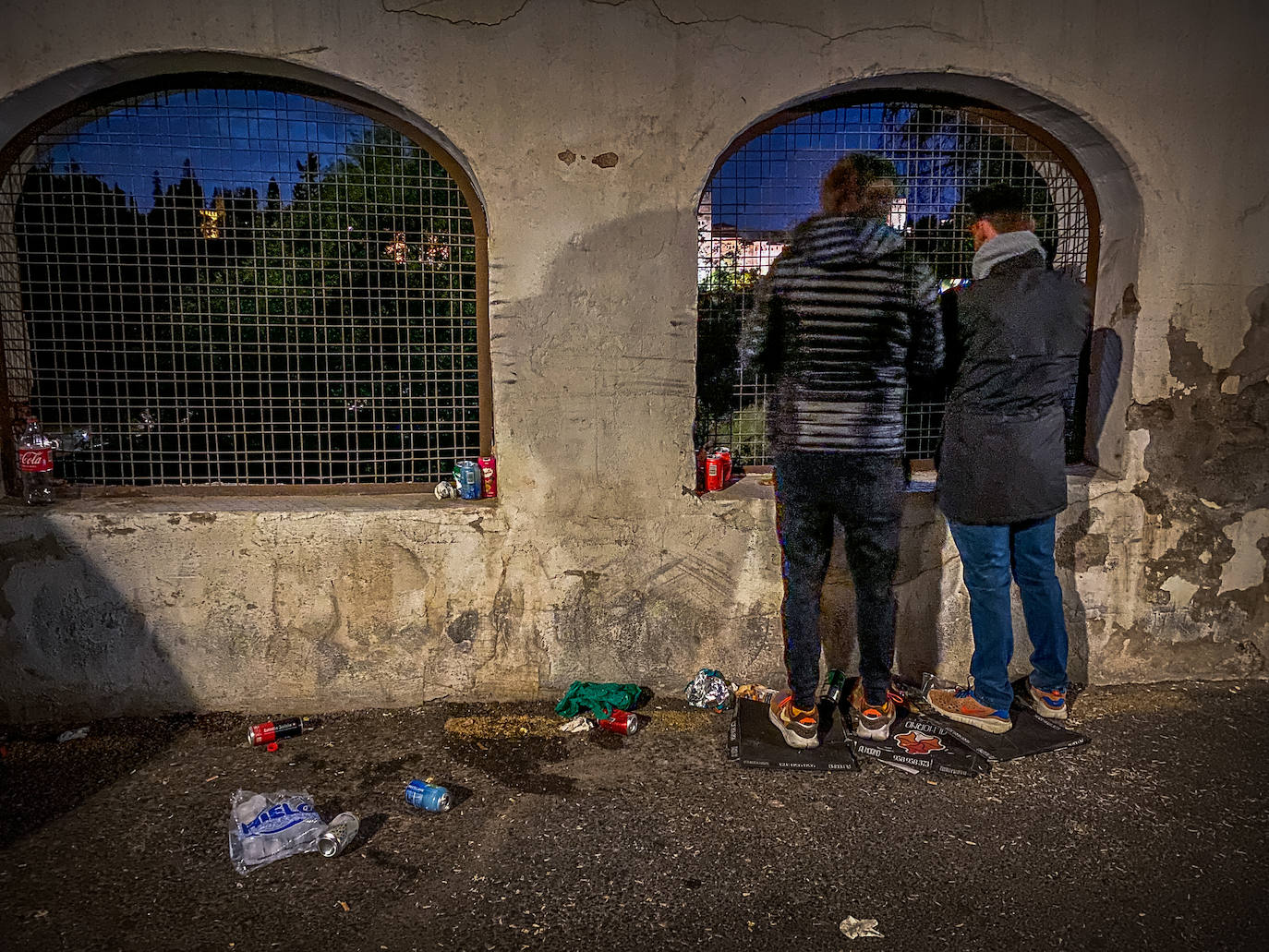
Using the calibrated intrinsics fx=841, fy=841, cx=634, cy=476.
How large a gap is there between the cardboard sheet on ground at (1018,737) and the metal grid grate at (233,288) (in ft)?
9.01

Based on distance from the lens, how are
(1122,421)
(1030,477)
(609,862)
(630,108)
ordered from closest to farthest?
1. (609,862)
2. (1030,477)
3. (630,108)
4. (1122,421)

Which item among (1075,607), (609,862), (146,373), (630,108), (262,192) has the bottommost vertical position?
(609,862)

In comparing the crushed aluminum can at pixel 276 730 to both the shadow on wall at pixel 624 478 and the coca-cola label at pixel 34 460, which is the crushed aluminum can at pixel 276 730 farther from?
the coca-cola label at pixel 34 460

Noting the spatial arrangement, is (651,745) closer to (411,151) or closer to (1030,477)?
(1030,477)

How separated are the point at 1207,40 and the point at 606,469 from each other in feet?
11.0

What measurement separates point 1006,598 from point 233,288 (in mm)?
3637

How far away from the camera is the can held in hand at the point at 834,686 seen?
154 inches

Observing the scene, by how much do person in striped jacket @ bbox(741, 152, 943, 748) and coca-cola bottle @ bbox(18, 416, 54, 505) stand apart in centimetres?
313

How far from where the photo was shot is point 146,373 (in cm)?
379

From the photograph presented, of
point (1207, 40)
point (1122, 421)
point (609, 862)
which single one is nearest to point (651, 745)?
point (609, 862)

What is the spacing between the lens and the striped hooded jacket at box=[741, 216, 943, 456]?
3154mm

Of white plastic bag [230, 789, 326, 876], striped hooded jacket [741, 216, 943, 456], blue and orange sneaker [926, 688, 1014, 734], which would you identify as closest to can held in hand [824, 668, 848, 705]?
blue and orange sneaker [926, 688, 1014, 734]

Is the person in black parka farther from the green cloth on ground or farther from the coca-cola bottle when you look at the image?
the coca-cola bottle

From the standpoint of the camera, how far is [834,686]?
13.1 ft
